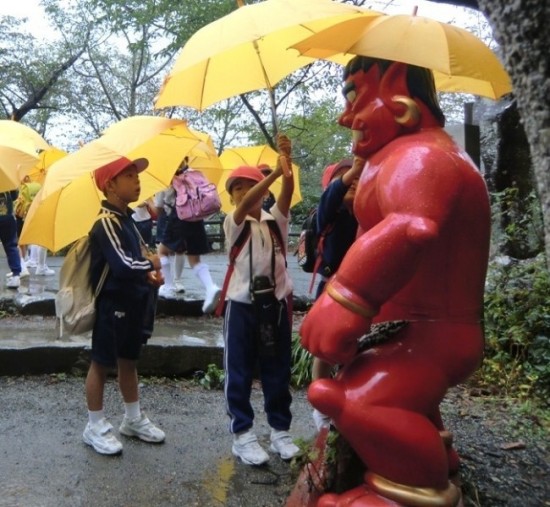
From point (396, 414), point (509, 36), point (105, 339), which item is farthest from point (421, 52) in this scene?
point (105, 339)

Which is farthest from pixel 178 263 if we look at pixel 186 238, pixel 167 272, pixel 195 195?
pixel 195 195

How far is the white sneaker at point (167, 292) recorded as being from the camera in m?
6.63

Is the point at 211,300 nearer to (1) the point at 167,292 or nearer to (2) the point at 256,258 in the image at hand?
(1) the point at 167,292

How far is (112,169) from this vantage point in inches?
141

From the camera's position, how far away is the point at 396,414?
6.50 feet

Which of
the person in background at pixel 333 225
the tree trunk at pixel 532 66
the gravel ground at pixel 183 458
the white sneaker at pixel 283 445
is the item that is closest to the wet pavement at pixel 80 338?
the gravel ground at pixel 183 458

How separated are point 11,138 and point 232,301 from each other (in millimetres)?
2440

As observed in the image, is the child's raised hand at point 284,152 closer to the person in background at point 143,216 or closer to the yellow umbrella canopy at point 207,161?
the yellow umbrella canopy at point 207,161

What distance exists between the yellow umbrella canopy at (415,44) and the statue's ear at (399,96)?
0.41 ft

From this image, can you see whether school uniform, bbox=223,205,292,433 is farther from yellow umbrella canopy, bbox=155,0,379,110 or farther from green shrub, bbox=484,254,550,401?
green shrub, bbox=484,254,550,401

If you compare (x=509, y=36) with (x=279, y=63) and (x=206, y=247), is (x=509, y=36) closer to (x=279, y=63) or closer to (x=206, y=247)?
(x=279, y=63)

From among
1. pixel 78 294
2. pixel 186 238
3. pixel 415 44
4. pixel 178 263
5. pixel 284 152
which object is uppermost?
pixel 415 44

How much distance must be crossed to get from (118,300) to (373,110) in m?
2.11

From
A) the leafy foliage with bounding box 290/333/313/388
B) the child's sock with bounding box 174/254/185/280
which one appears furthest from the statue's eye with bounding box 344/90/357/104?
the child's sock with bounding box 174/254/185/280
